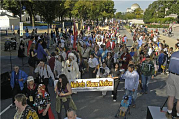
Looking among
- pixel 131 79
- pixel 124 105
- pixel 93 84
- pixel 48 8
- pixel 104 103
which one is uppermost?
pixel 48 8

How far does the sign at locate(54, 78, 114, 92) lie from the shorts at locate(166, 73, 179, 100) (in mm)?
4450

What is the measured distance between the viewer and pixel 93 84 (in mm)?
8586

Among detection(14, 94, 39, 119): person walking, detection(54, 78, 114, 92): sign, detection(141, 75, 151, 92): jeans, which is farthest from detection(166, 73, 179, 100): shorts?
detection(141, 75, 151, 92): jeans

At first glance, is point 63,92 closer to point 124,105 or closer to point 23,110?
point 23,110

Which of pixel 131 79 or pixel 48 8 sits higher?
pixel 48 8

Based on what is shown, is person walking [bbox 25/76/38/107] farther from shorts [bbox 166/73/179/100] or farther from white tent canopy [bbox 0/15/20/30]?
white tent canopy [bbox 0/15/20/30]

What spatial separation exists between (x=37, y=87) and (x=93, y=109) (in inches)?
112

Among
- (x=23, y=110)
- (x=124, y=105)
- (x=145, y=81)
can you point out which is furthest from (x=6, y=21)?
(x=23, y=110)

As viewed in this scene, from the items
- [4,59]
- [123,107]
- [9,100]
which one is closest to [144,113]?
[123,107]

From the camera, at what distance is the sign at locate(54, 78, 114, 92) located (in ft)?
27.5

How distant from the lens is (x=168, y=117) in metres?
3.86

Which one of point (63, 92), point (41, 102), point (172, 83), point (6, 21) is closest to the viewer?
point (172, 83)

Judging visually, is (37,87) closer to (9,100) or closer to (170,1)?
(9,100)

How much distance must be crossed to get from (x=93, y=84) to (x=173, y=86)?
4973 millimetres
